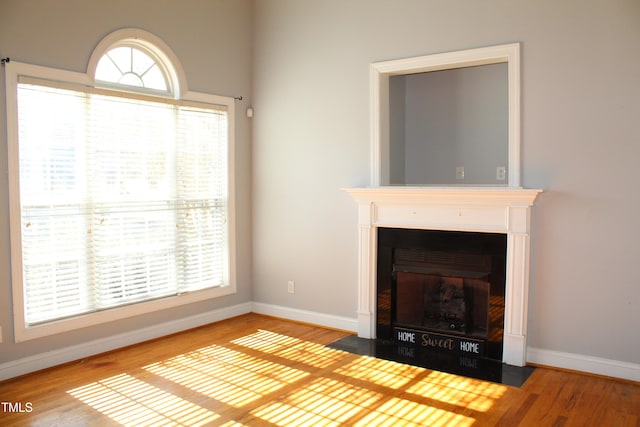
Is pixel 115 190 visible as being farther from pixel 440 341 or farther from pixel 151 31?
pixel 440 341

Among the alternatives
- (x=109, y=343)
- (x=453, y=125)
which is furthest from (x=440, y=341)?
(x=109, y=343)

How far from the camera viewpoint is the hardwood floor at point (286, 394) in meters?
2.86

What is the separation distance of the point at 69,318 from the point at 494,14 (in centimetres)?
362

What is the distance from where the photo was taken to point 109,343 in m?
3.92

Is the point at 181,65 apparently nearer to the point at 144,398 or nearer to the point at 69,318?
the point at 69,318

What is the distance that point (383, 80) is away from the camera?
168 inches

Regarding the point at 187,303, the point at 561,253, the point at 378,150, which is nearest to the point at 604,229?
the point at 561,253

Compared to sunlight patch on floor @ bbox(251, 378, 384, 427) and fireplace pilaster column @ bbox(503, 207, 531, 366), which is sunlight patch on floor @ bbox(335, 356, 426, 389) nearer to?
sunlight patch on floor @ bbox(251, 378, 384, 427)

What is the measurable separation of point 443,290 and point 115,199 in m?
2.58

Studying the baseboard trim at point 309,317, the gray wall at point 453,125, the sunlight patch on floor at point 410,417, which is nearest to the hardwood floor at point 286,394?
the sunlight patch on floor at point 410,417

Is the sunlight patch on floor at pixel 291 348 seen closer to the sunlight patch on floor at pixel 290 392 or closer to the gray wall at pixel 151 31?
the sunlight patch on floor at pixel 290 392

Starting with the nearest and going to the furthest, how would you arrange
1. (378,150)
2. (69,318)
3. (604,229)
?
(604,229) < (69,318) < (378,150)

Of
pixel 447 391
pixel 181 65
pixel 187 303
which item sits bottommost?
pixel 447 391

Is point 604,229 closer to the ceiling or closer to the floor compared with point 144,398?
closer to the ceiling
